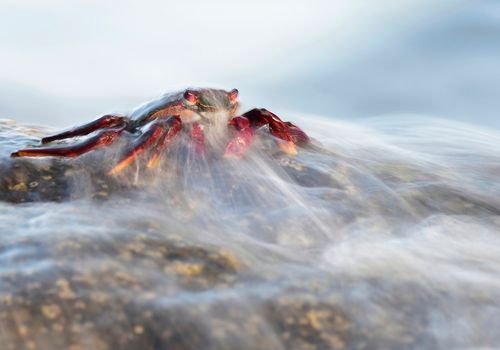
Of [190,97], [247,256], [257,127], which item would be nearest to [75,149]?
[190,97]

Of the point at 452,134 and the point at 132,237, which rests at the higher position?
the point at 452,134

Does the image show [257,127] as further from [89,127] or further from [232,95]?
[89,127]

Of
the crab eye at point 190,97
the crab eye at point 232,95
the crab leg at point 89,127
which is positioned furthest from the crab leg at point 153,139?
the crab eye at point 232,95

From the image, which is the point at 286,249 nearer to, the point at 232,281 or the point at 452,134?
the point at 232,281

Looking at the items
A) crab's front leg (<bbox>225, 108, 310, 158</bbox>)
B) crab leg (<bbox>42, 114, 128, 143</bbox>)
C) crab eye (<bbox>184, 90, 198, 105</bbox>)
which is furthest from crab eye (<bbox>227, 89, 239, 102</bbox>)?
crab leg (<bbox>42, 114, 128, 143</bbox>)

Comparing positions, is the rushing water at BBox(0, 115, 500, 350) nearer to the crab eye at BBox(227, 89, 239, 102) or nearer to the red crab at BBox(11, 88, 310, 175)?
the red crab at BBox(11, 88, 310, 175)

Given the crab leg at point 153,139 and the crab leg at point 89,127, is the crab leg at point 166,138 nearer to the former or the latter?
the crab leg at point 153,139

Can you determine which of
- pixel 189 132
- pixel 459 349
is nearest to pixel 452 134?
pixel 189 132
